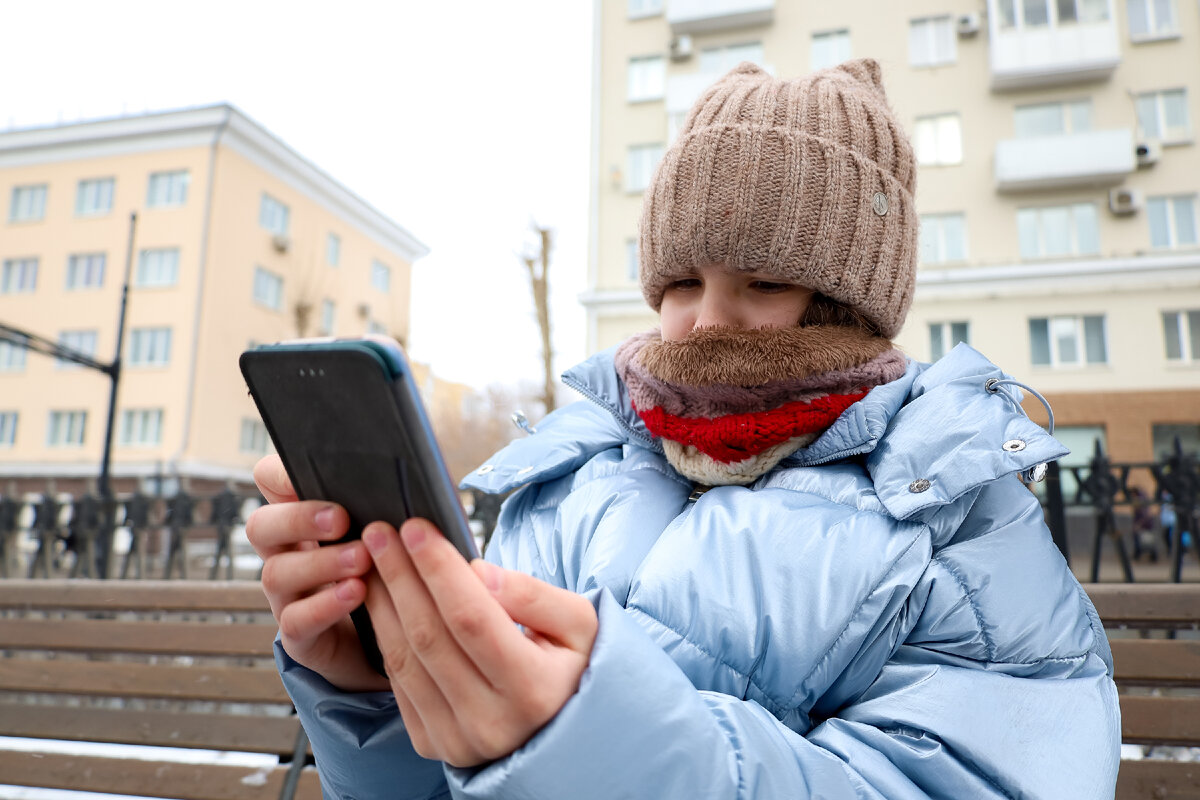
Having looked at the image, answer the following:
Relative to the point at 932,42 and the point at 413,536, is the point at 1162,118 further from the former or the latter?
the point at 413,536

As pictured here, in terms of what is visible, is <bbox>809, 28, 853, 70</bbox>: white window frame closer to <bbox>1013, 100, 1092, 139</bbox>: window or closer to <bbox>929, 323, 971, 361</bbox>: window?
<bbox>1013, 100, 1092, 139</bbox>: window

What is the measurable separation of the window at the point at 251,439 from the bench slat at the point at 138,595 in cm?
2153

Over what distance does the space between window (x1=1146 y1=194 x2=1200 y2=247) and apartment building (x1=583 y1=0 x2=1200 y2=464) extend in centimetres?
3

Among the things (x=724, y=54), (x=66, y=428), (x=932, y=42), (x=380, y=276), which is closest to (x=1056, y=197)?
(x=932, y=42)

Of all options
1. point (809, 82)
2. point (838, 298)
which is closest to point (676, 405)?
point (838, 298)

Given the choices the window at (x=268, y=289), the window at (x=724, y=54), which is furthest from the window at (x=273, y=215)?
the window at (x=724, y=54)

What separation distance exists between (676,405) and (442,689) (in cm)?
79

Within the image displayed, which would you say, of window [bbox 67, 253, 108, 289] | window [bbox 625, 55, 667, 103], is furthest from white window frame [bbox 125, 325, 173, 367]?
window [bbox 625, 55, 667, 103]

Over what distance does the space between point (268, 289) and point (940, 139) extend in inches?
753

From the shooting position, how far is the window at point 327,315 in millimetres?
26800

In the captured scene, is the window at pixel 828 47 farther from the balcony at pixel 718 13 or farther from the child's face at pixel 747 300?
the child's face at pixel 747 300

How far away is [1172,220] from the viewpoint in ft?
52.0

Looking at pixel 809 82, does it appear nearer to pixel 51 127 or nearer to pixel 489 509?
pixel 489 509

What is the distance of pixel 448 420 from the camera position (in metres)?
33.1
